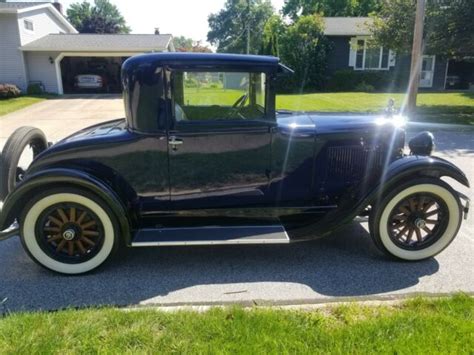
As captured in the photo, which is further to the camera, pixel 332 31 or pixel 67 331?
pixel 332 31

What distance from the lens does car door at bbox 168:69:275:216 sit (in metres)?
3.50

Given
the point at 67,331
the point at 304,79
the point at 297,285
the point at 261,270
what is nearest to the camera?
the point at 67,331

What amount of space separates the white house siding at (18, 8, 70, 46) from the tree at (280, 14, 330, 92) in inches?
563

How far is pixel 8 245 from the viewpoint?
4.09 metres

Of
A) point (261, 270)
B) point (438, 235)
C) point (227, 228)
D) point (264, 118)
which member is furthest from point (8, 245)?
point (438, 235)

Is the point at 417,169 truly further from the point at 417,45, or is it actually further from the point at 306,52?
the point at 306,52

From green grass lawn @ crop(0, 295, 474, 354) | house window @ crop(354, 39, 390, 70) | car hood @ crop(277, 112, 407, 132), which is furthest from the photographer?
house window @ crop(354, 39, 390, 70)

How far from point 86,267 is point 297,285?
1.80 m

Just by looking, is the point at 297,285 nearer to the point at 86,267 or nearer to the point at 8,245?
the point at 86,267

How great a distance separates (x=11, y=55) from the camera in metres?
21.2

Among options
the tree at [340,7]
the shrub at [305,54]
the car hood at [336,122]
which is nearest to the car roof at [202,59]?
the car hood at [336,122]

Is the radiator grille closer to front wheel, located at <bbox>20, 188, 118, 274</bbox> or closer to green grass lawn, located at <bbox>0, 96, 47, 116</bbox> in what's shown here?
front wheel, located at <bbox>20, 188, 118, 274</bbox>

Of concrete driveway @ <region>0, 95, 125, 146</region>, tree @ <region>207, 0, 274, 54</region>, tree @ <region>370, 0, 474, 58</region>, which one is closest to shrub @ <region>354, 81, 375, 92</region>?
tree @ <region>370, 0, 474, 58</region>

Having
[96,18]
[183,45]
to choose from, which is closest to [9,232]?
[96,18]
